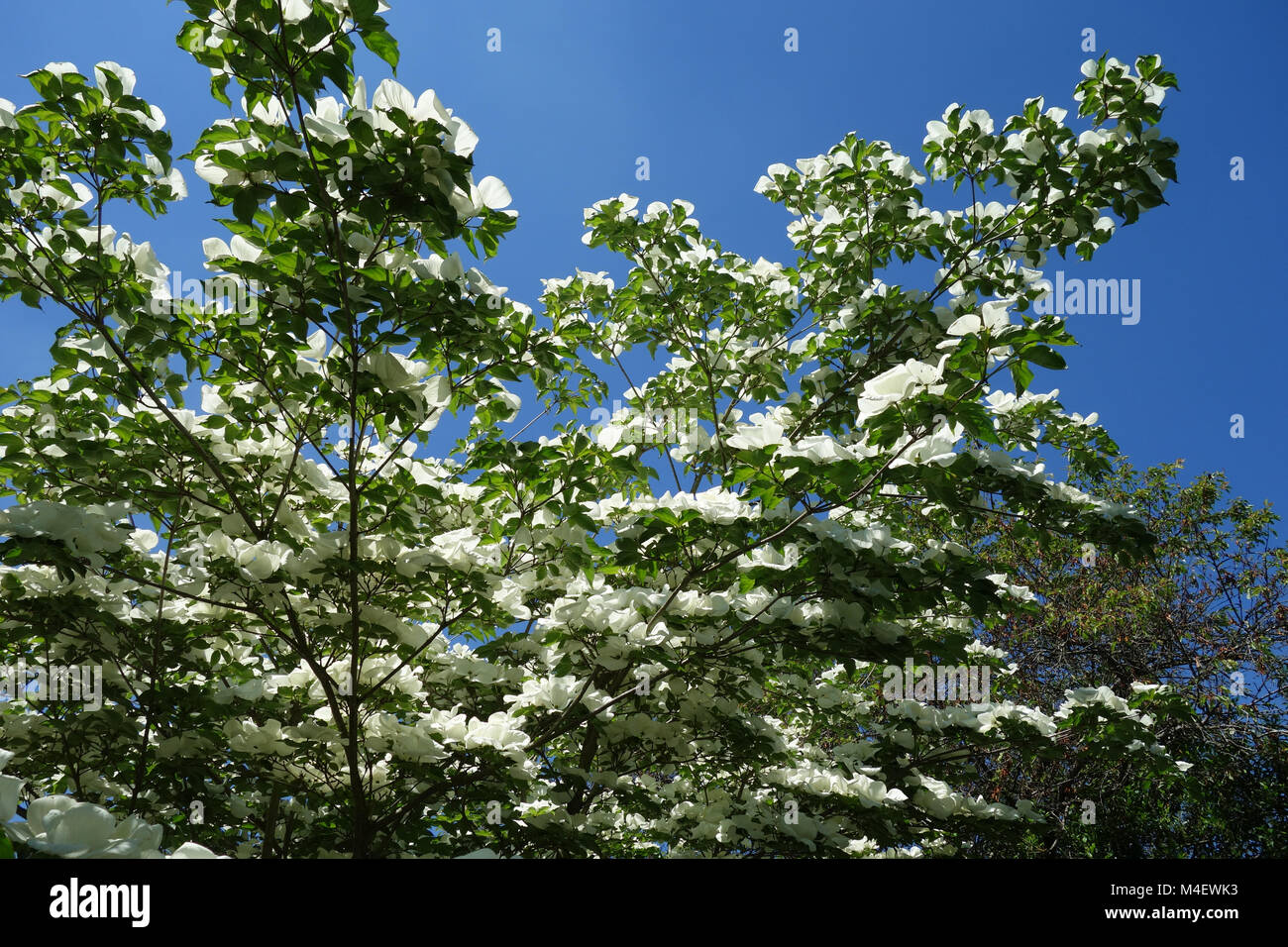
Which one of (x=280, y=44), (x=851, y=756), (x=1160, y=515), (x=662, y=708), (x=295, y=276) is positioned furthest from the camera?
(x=1160, y=515)

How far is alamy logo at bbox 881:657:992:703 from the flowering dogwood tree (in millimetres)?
238

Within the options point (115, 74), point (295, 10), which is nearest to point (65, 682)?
point (115, 74)

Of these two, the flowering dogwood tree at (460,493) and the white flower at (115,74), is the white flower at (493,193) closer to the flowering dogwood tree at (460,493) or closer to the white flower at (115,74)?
the flowering dogwood tree at (460,493)

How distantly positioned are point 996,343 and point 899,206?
175 centimetres

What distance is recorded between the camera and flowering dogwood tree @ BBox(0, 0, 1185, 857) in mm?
1993

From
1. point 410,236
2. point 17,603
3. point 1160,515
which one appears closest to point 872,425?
point 410,236

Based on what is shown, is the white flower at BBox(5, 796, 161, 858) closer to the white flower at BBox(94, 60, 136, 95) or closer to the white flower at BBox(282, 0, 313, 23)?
the white flower at BBox(282, 0, 313, 23)

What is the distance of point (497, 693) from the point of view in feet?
10.6

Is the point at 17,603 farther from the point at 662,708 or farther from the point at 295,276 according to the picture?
the point at 662,708

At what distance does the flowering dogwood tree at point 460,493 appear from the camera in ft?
6.54

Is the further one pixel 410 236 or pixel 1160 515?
pixel 1160 515

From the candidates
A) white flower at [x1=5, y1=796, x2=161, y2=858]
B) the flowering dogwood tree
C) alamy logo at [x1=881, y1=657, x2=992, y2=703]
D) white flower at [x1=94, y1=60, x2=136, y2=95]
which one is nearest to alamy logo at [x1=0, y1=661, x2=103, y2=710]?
the flowering dogwood tree
